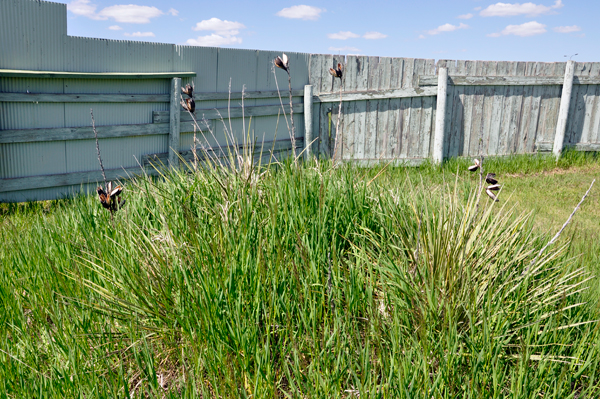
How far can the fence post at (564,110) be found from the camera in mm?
9542

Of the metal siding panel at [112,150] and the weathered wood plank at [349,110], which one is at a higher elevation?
the weathered wood plank at [349,110]

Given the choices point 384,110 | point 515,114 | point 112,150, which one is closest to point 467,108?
point 515,114

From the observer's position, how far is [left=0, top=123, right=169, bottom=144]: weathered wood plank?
6.12 metres

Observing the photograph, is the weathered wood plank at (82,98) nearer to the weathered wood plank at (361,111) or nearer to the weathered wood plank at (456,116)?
the weathered wood plank at (361,111)

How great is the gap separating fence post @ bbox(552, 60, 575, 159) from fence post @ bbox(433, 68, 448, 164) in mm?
2569

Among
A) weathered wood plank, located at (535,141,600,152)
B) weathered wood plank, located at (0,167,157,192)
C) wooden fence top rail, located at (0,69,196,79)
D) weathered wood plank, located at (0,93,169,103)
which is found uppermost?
wooden fence top rail, located at (0,69,196,79)

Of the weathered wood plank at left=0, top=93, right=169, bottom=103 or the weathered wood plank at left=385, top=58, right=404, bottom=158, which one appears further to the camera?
the weathered wood plank at left=385, top=58, right=404, bottom=158

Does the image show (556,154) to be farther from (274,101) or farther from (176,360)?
(176,360)

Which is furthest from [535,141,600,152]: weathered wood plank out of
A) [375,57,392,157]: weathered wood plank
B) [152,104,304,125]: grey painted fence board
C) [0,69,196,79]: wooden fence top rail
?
[0,69,196,79]: wooden fence top rail

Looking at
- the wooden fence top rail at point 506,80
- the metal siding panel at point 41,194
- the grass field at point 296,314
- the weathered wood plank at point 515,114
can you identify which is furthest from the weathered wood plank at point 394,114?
the grass field at point 296,314

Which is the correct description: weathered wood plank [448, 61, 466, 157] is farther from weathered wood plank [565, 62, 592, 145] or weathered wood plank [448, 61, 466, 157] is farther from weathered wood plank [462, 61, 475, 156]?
weathered wood plank [565, 62, 592, 145]

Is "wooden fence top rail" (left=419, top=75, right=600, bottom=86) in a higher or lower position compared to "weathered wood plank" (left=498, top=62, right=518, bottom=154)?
higher

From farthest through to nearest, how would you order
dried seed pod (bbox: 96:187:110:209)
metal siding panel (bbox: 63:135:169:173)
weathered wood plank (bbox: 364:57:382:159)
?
1. weathered wood plank (bbox: 364:57:382:159)
2. metal siding panel (bbox: 63:135:169:173)
3. dried seed pod (bbox: 96:187:110:209)

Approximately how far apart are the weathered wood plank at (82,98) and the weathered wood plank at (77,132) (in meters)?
0.35
